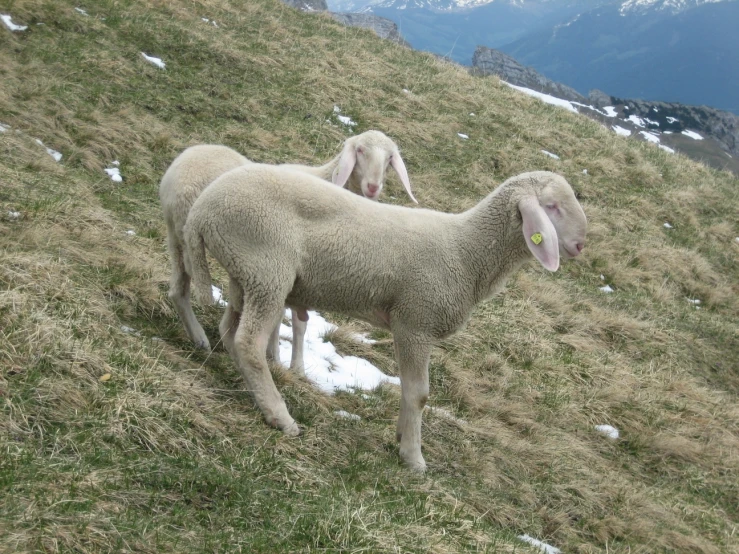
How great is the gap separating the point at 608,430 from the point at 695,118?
44.2 metres

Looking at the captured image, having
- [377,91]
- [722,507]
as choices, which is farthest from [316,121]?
[722,507]

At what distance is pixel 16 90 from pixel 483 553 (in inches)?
317

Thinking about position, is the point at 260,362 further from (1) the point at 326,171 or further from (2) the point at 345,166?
(1) the point at 326,171

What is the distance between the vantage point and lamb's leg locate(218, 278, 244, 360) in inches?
167

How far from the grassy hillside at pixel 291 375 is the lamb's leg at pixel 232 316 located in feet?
0.85

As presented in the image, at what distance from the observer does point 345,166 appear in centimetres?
566

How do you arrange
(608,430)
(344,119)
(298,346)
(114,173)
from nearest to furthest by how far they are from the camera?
1. (298,346)
2. (608,430)
3. (114,173)
4. (344,119)

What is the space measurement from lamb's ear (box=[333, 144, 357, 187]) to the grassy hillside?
1543 millimetres

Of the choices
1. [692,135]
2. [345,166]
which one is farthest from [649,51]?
[345,166]

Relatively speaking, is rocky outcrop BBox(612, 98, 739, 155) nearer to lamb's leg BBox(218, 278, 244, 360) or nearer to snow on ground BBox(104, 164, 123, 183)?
snow on ground BBox(104, 164, 123, 183)

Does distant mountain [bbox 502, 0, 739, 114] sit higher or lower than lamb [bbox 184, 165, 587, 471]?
lower

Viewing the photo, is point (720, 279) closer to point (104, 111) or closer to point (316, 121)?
point (316, 121)

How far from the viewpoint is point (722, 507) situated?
19.2 ft

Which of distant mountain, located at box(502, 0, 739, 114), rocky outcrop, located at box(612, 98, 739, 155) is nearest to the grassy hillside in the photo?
rocky outcrop, located at box(612, 98, 739, 155)
